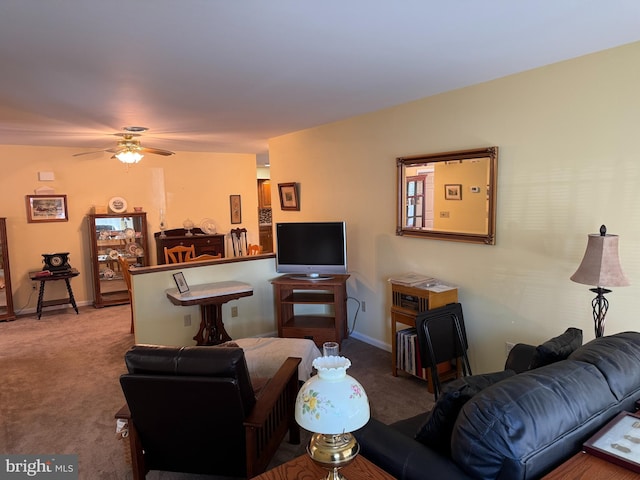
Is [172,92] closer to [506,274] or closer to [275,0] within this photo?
[275,0]

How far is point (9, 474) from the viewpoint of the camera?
7.92 feet

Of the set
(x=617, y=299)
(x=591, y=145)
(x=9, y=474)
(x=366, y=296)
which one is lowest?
(x=9, y=474)

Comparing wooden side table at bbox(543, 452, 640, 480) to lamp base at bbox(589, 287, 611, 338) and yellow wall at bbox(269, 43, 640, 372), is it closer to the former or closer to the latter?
lamp base at bbox(589, 287, 611, 338)

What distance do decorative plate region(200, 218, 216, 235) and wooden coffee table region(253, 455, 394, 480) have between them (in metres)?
5.95

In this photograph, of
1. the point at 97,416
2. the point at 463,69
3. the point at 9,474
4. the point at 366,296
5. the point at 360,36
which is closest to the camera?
the point at 360,36

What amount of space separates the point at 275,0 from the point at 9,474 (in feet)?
9.61

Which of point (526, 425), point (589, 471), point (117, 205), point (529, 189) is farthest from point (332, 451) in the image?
point (117, 205)

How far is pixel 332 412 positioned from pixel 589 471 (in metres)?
0.83

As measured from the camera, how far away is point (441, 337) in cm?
314

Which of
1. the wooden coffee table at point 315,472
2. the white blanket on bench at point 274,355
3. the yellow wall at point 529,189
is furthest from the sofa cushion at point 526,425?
the white blanket on bench at point 274,355

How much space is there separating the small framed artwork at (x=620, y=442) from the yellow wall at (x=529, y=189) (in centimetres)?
132

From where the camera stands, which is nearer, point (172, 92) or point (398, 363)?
point (172, 92)

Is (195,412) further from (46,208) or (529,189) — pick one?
(46,208)

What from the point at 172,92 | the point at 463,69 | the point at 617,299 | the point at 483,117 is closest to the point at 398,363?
the point at 617,299
